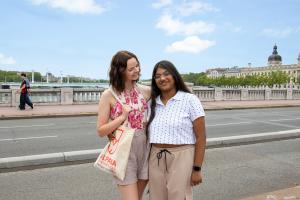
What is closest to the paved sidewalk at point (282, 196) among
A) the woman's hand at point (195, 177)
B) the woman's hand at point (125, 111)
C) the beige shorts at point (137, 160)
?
the woman's hand at point (195, 177)

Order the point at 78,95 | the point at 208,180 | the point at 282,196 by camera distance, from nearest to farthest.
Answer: the point at 282,196 < the point at 208,180 < the point at 78,95

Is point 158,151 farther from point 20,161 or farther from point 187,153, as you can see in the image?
point 20,161

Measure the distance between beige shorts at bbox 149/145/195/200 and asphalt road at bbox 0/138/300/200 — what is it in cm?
233

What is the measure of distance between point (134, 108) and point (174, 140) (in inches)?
16.0

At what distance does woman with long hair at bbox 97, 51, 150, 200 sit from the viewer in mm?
2859

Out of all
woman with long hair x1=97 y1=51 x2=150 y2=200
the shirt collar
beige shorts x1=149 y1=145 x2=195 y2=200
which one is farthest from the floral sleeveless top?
beige shorts x1=149 y1=145 x2=195 y2=200

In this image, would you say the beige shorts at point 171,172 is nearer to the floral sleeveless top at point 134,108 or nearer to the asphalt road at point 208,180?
the floral sleeveless top at point 134,108

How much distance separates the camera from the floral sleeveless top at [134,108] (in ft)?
9.36

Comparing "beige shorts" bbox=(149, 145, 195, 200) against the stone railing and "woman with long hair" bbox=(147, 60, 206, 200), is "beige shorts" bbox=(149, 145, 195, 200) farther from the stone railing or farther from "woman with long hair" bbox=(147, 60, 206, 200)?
the stone railing

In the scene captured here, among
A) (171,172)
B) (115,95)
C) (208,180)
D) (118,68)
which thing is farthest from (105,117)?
(208,180)

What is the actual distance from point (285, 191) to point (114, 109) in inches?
125

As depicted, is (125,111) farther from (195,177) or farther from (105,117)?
(195,177)

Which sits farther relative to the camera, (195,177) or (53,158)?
(53,158)

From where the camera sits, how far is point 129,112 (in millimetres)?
2826
